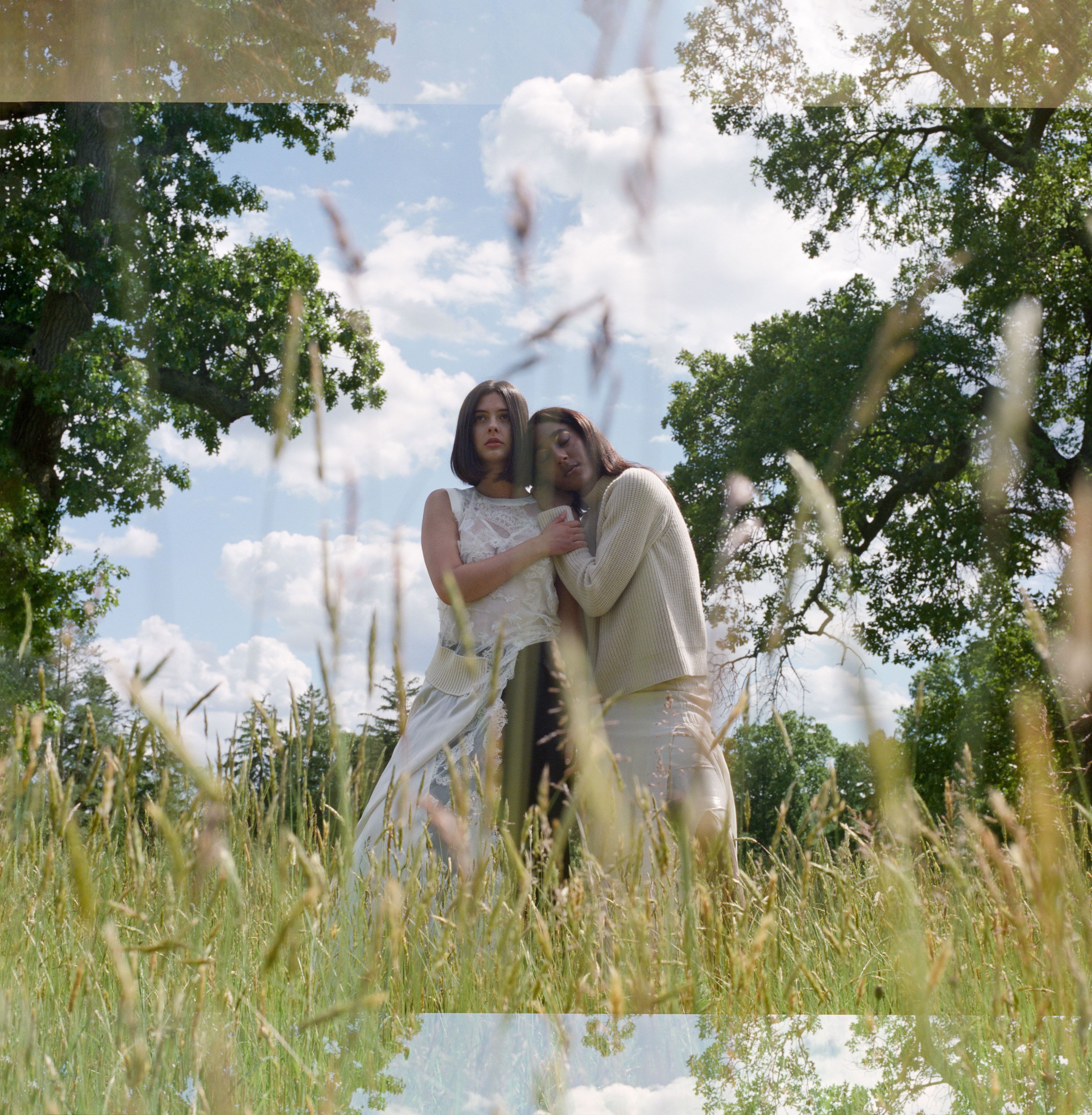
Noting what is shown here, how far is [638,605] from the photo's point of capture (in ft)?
7.47

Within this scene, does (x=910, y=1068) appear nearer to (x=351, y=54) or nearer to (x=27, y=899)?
(x=27, y=899)

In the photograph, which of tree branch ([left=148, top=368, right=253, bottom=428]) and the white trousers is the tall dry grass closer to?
the white trousers

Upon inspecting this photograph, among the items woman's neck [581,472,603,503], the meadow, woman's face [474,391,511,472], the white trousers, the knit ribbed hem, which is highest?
woman's face [474,391,511,472]

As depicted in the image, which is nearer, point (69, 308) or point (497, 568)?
point (497, 568)

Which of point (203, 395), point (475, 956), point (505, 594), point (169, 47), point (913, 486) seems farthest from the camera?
point (203, 395)

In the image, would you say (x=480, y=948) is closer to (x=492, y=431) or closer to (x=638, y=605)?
(x=638, y=605)

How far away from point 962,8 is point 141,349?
29.9 ft

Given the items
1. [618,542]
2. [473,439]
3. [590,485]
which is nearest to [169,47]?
[473,439]

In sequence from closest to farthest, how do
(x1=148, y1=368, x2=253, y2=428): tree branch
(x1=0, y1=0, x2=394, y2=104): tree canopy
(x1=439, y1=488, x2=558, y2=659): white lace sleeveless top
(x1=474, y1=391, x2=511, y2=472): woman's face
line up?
(x1=439, y1=488, x2=558, y2=659): white lace sleeveless top, (x1=474, y1=391, x2=511, y2=472): woman's face, (x1=0, y1=0, x2=394, y2=104): tree canopy, (x1=148, y1=368, x2=253, y2=428): tree branch

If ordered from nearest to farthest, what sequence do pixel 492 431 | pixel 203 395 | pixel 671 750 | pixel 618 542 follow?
1. pixel 671 750
2. pixel 618 542
3. pixel 492 431
4. pixel 203 395

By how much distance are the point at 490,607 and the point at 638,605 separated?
0.42 m

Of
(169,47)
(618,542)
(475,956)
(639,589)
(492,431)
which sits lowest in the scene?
(475,956)

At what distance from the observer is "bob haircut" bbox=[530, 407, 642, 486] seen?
2.46 meters

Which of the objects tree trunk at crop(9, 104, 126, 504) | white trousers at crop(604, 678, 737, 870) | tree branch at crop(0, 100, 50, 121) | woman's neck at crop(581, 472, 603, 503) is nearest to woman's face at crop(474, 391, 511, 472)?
woman's neck at crop(581, 472, 603, 503)
